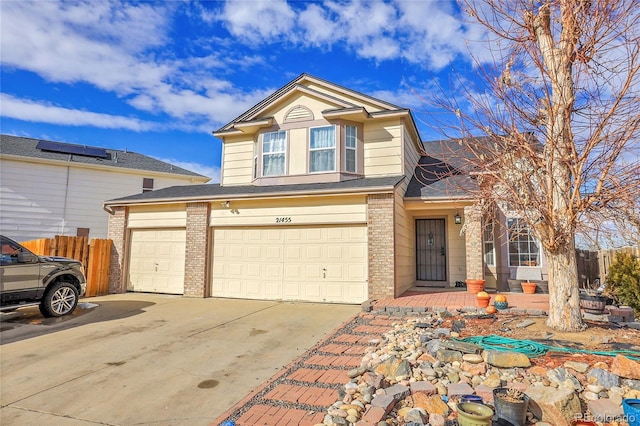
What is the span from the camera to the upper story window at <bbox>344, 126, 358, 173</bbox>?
10.7 metres

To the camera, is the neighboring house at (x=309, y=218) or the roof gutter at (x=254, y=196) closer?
the roof gutter at (x=254, y=196)

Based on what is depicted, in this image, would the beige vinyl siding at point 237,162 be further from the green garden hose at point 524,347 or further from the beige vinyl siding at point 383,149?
the green garden hose at point 524,347

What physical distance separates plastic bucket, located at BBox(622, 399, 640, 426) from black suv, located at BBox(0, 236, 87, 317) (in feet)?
31.5

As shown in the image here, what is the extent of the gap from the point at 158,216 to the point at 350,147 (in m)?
6.88

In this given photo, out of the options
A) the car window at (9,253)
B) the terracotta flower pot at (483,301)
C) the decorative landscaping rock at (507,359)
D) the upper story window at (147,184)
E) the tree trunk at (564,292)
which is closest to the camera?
the decorative landscaping rock at (507,359)

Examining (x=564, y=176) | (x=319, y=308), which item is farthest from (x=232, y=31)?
(x=564, y=176)

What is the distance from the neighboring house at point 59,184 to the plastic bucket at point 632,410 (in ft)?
65.7

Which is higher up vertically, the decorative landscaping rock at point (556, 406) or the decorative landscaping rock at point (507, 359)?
the decorative landscaping rock at point (507, 359)

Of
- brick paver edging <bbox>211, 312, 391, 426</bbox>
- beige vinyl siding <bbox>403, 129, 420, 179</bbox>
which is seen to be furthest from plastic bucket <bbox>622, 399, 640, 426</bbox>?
beige vinyl siding <bbox>403, 129, 420, 179</bbox>

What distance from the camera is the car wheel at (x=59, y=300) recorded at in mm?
7592

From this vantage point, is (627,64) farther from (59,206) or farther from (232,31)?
(59,206)

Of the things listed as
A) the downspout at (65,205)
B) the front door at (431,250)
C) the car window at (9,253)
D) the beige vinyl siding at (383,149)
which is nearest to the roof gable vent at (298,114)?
the beige vinyl siding at (383,149)

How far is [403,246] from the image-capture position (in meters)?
10.1

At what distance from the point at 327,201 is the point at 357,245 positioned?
1498 millimetres
